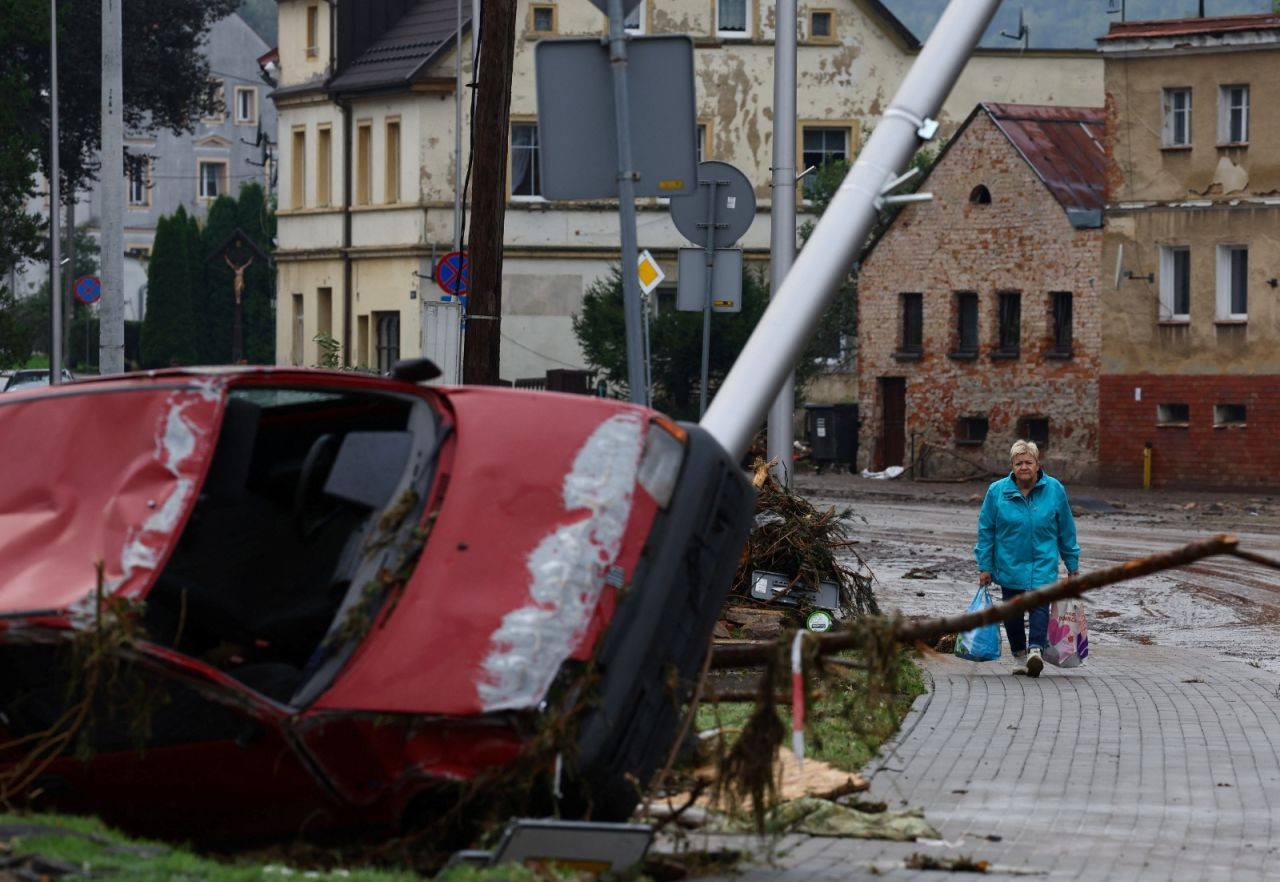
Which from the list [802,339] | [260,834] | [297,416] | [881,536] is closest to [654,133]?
[802,339]

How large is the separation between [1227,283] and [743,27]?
18.6m

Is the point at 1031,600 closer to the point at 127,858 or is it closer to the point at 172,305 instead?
the point at 127,858

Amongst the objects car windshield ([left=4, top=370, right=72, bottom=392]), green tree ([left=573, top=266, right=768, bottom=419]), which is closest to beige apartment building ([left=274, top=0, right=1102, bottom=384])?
car windshield ([left=4, top=370, right=72, bottom=392])

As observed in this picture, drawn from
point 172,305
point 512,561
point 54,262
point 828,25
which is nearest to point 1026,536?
point 512,561

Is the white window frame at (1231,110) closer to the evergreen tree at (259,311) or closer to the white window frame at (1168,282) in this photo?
the white window frame at (1168,282)

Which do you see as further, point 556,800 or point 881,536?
point 881,536

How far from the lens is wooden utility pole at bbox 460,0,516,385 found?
47.2 ft

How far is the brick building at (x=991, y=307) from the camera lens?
42531mm

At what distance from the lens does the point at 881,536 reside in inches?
1062

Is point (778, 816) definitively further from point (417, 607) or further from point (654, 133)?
point (654, 133)

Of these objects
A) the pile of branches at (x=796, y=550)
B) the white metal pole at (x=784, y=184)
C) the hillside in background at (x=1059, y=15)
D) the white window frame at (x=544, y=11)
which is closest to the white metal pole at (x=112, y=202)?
the white metal pole at (x=784, y=184)

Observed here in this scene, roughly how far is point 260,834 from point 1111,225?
120 ft

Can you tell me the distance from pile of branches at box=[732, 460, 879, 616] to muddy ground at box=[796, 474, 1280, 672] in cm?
264

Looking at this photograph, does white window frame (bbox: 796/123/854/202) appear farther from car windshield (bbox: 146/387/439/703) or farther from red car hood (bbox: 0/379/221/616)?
red car hood (bbox: 0/379/221/616)
